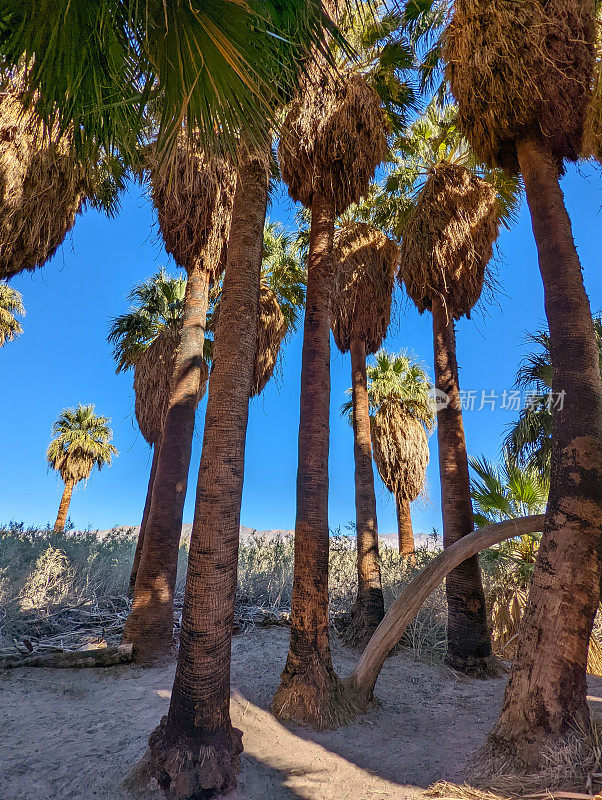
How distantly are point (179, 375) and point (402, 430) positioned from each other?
9.15 metres

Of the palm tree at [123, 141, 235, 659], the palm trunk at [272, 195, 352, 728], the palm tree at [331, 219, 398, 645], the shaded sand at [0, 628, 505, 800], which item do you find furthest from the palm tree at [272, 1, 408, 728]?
the palm tree at [331, 219, 398, 645]

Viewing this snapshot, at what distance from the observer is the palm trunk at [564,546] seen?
3.35m

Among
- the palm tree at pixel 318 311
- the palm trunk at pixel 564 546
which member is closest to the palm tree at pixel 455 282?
the palm tree at pixel 318 311

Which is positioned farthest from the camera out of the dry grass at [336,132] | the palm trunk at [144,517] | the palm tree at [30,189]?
the palm trunk at [144,517]

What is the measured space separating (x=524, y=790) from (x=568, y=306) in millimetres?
4142

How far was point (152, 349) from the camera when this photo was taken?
11578 mm

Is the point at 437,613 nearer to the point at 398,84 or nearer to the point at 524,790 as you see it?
the point at 524,790

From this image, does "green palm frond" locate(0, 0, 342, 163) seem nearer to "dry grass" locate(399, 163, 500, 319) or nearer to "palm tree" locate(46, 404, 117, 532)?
"dry grass" locate(399, 163, 500, 319)

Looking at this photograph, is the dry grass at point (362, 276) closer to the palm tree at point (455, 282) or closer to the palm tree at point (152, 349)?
the palm tree at point (455, 282)

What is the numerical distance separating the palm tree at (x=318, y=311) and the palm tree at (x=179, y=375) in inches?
52.9

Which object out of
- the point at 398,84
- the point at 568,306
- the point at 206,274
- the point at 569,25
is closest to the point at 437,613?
the point at 568,306

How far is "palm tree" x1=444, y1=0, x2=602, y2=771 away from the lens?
11.2 ft

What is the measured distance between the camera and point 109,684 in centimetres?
545

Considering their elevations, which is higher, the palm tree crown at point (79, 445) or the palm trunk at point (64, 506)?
the palm tree crown at point (79, 445)
